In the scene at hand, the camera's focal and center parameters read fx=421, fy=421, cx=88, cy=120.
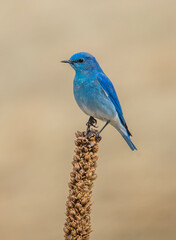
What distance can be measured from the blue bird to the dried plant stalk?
63.8 inches

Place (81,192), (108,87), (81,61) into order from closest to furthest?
(81,192) → (81,61) → (108,87)

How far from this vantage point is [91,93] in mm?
4223

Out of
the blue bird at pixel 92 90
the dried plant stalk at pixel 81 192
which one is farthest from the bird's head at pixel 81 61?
the dried plant stalk at pixel 81 192

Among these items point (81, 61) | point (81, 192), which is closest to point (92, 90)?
point (81, 61)

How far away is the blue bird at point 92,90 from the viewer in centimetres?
409

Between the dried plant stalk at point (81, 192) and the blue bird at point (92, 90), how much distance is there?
162 cm

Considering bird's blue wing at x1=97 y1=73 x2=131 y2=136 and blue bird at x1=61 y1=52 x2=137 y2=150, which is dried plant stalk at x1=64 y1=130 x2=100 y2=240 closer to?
blue bird at x1=61 y1=52 x2=137 y2=150

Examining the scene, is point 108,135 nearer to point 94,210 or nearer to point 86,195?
point 94,210

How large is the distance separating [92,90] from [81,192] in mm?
2239

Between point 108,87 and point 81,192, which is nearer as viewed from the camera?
point 81,192

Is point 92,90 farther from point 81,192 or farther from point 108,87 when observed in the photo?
point 81,192

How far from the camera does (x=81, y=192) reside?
2.12 metres

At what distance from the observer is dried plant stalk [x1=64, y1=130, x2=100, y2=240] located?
6.47 ft

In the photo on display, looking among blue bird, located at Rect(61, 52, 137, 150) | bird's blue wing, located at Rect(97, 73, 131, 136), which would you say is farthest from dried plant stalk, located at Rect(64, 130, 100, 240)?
bird's blue wing, located at Rect(97, 73, 131, 136)
